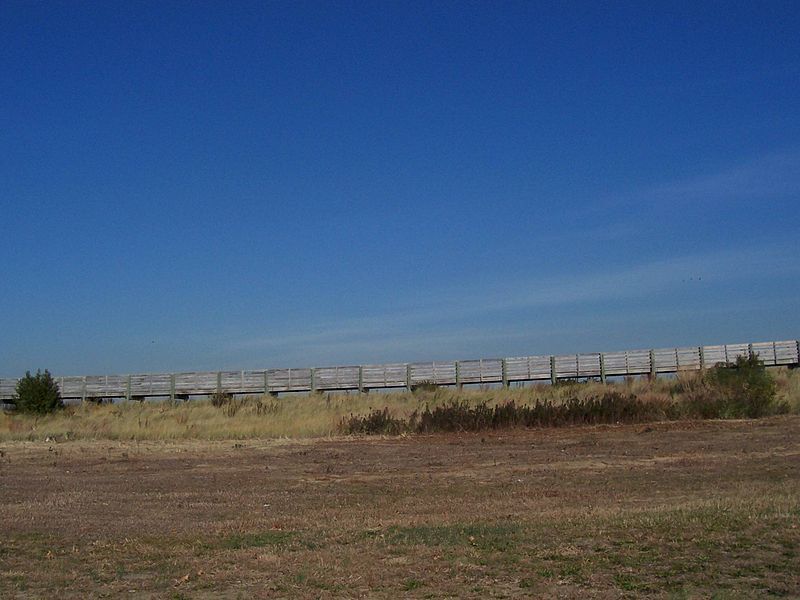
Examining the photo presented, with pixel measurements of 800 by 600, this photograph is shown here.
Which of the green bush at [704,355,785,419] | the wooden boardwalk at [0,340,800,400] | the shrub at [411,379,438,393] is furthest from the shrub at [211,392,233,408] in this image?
the green bush at [704,355,785,419]

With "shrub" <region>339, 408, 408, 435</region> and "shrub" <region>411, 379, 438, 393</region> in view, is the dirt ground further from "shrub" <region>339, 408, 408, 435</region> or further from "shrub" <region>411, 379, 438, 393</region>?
"shrub" <region>411, 379, 438, 393</region>

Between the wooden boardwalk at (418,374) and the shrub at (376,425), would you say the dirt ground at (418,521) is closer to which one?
the shrub at (376,425)

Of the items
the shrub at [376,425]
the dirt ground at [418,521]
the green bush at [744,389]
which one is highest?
the green bush at [744,389]

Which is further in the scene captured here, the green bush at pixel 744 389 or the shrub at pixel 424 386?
the shrub at pixel 424 386

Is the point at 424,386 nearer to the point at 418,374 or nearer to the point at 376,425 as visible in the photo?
the point at 418,374

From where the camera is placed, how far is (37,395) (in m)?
41.5

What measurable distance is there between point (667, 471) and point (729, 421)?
10198 mm

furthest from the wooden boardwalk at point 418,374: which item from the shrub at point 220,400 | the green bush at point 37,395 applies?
the green bush at point 37,395

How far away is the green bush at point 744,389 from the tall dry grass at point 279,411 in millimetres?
755

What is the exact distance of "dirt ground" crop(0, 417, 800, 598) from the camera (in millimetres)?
8484

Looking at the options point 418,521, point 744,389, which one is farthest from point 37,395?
point 418,521

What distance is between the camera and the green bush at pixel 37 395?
40812 mm

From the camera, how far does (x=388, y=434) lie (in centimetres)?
2728

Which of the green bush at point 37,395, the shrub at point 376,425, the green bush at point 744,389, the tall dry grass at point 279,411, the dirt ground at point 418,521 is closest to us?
the dirt ground at point 418,521
